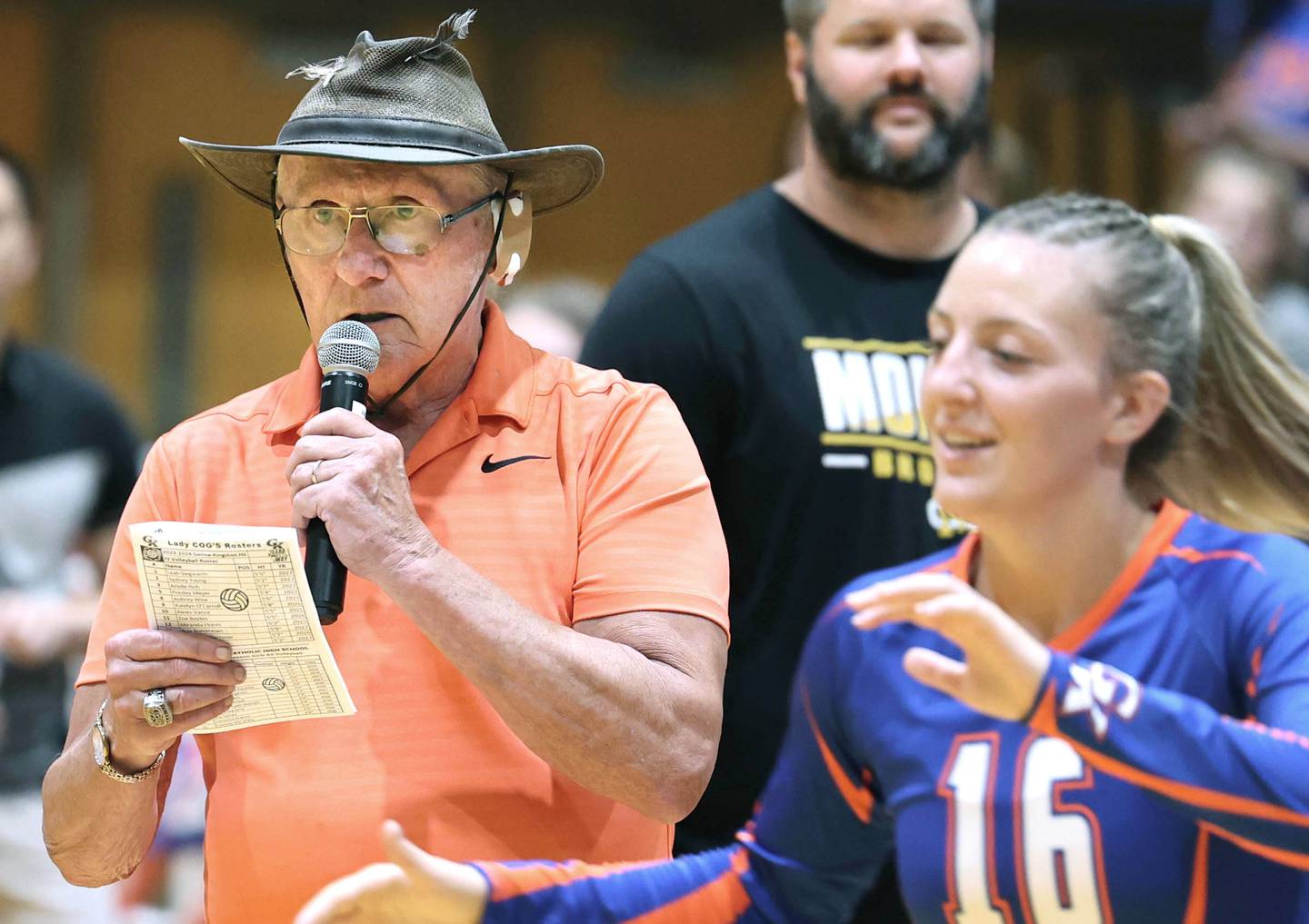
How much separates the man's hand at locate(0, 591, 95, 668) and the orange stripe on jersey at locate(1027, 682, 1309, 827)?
281 centimetres

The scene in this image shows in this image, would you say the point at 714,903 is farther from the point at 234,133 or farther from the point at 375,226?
the point at 234,133

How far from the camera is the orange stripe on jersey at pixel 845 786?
2146 mm

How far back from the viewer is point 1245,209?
4500mm

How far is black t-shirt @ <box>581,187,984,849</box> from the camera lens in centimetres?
274

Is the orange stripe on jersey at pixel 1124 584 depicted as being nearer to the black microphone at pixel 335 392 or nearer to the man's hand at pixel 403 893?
the man's hand at pixel 403 893

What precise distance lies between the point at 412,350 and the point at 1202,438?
1.01 m

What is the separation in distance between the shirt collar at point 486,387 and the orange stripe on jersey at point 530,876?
532 mm

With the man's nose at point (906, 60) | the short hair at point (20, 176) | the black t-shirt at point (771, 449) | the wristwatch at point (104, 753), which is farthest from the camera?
the short hair at point (20, 176)

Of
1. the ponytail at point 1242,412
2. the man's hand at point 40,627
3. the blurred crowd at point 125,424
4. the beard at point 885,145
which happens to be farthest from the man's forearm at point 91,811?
the man's hand at point 40,627

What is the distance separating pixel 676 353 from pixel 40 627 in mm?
1909

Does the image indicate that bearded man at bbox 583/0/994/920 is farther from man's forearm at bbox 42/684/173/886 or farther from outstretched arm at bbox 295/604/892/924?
man's forearm at bbox 42/684/173/886

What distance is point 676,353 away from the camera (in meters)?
2.77

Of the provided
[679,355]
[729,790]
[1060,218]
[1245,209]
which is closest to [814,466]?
[679,355]

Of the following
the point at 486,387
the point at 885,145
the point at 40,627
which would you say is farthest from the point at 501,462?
the point at 40,627
